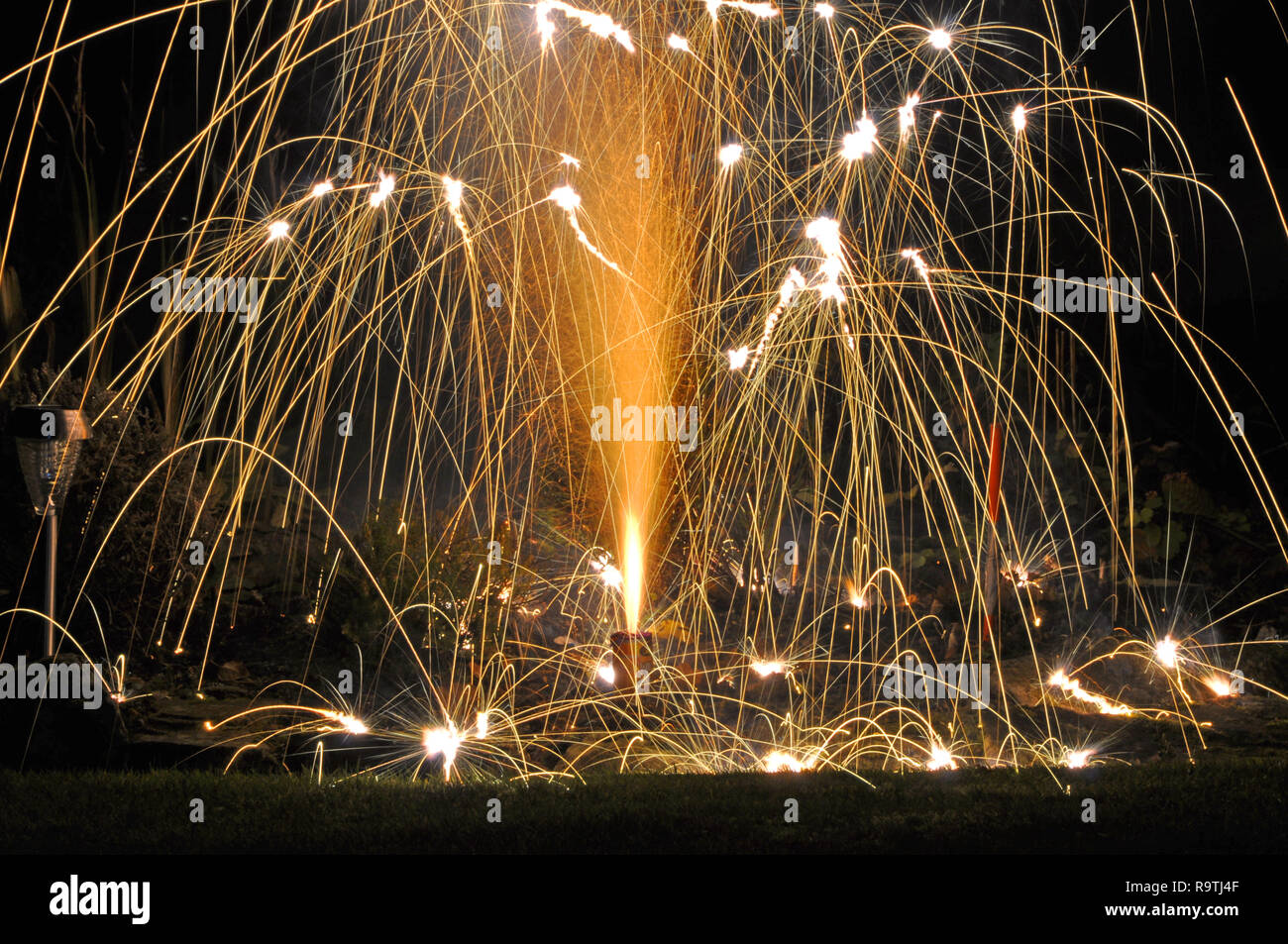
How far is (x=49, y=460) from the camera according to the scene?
21.2 ft

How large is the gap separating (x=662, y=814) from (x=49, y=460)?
165 inches

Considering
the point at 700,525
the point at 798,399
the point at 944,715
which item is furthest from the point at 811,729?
the point at 798,399

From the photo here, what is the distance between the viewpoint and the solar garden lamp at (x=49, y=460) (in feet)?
20.8

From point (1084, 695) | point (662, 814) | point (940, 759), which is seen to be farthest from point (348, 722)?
point (1084, 695)

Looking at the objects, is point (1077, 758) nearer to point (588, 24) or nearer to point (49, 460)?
point (588, 24)

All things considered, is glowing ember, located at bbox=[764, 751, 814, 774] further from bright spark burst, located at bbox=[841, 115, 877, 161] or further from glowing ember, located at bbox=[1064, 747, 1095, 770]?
bright spark burst, located at bbox=[841, 115, 877, 161]

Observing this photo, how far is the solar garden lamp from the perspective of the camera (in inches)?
250

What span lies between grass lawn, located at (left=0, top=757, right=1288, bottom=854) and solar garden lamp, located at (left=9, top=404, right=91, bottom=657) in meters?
1.68

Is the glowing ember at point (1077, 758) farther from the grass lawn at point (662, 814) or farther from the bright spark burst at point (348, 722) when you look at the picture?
the bright spark burst at point (348, 722)

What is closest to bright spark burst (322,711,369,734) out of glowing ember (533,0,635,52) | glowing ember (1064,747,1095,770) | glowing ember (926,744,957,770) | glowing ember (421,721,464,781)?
glowing ember (421,721,464,781)

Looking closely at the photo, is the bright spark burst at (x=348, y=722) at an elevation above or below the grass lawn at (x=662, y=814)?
above

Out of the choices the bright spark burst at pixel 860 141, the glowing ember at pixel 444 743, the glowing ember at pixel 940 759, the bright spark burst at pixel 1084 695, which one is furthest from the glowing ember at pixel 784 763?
the bright spark burst at pixel 860 141

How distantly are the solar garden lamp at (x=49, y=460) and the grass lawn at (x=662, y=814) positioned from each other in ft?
5.50

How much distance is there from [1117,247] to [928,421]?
91.2 inches
